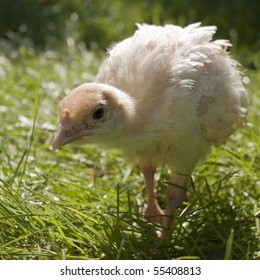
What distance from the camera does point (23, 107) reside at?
4.43 metres

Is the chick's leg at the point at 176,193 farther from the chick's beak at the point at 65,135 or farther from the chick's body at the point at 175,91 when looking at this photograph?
the chick's beak at the point at 65,135

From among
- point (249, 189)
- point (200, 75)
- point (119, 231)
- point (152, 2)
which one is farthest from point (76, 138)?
point (152, 2)

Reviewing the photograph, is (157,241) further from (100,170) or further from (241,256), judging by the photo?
(100,170)

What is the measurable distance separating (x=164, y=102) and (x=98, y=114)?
338mm

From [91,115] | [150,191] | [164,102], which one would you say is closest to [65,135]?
[91,115]

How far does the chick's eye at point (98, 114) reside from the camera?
2689mm

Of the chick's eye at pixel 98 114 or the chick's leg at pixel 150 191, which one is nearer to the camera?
the chick's eye at pixel 98 114

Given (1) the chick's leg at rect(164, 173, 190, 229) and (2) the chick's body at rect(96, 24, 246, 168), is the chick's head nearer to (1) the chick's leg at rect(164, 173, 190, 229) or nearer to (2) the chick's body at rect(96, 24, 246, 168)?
(2) the chick's body at rect(96, 24, 246, 168)

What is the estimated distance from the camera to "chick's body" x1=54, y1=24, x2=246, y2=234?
2.72 meters

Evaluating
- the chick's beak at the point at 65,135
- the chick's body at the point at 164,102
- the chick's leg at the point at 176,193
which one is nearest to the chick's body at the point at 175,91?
the chick's body at the point at 164,102

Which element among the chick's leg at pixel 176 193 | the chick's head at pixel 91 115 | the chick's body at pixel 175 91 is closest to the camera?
the chick's head at pixel 91 115

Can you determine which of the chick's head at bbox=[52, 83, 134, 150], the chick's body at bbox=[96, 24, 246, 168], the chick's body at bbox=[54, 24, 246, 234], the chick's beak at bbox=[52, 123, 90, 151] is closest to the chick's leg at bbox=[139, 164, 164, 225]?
the chick's body at bbox=[54, 24, 246, 234]

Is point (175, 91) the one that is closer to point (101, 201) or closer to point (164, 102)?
point (164, 102)

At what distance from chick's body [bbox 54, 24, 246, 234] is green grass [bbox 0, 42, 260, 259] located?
181 mm
